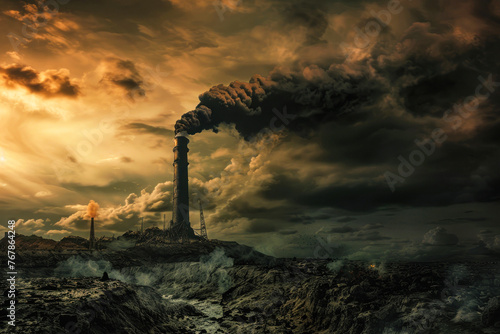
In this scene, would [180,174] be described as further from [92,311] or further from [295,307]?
[92,311]

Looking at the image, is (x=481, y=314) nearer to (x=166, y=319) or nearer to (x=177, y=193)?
(x=166, y=319)

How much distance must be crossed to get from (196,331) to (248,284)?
8350 millimetres

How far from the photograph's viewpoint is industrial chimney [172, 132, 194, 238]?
179 ft

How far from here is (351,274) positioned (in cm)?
1493

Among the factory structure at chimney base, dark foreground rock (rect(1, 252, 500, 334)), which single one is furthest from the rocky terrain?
the factory structure at chimney base

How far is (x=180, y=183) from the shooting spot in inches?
2170

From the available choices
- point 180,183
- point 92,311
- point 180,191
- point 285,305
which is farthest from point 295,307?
point 180,183

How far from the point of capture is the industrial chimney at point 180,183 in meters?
54.4

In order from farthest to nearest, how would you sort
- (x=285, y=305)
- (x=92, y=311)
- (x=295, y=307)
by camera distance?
1. (x=285, y=305)
2. (x=295, y=307)
3. (x=92, y=311)

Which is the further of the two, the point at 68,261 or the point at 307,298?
the point at 68,261

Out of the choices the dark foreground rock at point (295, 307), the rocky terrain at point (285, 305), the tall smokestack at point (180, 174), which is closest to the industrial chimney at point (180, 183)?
the tall smokestack at point (180, 174)

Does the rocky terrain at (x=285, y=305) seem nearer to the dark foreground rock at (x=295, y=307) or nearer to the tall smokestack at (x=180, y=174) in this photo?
the dark foreground rock at (x=295, y=307)

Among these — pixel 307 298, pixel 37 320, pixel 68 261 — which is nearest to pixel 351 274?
pixel 307 298

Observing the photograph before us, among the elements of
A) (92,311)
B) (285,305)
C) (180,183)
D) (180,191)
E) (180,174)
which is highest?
(180,174)
